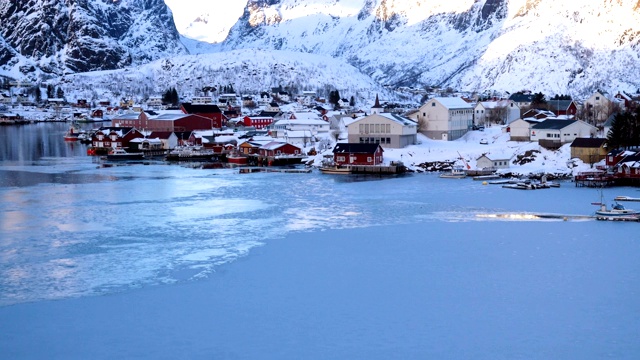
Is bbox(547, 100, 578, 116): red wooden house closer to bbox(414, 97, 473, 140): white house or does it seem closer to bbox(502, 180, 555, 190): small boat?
bbox(414, 97, 473, 140): white house

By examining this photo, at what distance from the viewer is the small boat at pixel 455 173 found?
2303 centimetres

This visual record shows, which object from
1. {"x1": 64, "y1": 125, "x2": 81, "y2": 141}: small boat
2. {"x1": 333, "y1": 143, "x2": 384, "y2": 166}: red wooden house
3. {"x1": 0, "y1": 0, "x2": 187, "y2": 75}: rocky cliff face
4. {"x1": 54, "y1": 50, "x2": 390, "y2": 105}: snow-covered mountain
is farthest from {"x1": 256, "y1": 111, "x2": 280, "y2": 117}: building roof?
{"x1": 0, "y1": 0, "x2": 187, "y2": 75}: rocky cliff face

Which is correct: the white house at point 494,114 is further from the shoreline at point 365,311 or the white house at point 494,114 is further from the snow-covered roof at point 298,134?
the shoreline at point 365,311

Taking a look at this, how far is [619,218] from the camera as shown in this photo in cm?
1563

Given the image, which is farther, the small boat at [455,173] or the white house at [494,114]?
the white house at [494,114]

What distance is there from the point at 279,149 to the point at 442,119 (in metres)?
Result: 5.81

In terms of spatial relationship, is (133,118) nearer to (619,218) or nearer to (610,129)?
(610,129)

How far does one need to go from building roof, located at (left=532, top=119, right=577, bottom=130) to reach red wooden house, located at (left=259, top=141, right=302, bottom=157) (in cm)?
801

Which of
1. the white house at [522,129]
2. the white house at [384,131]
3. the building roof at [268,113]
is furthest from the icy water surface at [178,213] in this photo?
the building roof at [268,113]

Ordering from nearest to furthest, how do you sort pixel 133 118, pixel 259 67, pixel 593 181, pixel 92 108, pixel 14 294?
pixel 14 294 < pixel 593 181 < pixel 133 118 < pixel 92 108 < pixel 259 67

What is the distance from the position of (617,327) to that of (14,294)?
7.19 m

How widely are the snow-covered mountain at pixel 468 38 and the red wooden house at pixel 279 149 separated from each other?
32632mm

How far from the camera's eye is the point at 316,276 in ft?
38.2

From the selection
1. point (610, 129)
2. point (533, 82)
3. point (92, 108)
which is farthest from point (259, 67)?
point (610, 129)
